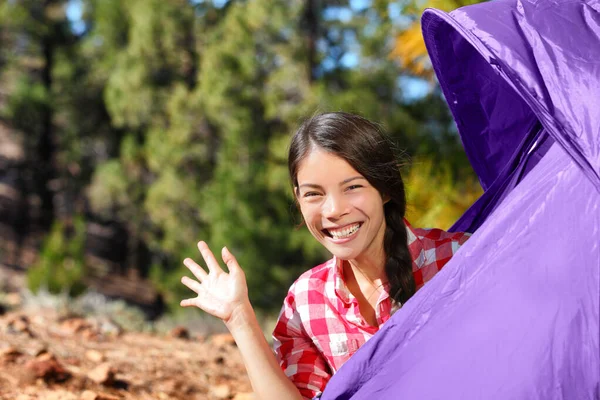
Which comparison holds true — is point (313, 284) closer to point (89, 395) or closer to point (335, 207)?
point (335, 207)

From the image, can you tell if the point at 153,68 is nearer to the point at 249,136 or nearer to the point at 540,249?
the point at 249,136

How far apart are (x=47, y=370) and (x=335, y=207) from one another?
1727 millimetres

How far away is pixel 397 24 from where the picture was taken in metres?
8.30

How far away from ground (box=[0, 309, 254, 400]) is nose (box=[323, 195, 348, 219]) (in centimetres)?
135

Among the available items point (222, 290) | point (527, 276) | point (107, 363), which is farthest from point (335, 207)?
point (107, 363)

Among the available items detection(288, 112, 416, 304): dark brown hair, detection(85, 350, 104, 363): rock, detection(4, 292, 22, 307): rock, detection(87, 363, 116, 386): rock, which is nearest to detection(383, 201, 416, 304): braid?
detection(288, 112, 416, 304): dark brown hair

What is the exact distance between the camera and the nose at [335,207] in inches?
74.0

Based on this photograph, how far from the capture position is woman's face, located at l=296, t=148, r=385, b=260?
74.3 inches

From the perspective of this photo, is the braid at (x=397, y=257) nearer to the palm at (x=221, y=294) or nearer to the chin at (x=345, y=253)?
the chin at (x=345, y=253)

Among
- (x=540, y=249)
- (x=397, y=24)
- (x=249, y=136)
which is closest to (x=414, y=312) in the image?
(x=540, y=249)

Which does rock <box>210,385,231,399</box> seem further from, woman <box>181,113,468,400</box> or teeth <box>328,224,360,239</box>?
teeth <box>328,224,360,239</box>

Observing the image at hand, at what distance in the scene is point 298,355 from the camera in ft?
A: 6.47

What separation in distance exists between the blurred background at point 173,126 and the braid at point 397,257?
3522 mm

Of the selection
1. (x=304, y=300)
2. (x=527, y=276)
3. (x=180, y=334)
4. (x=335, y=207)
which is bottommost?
(x=527, y=276)
